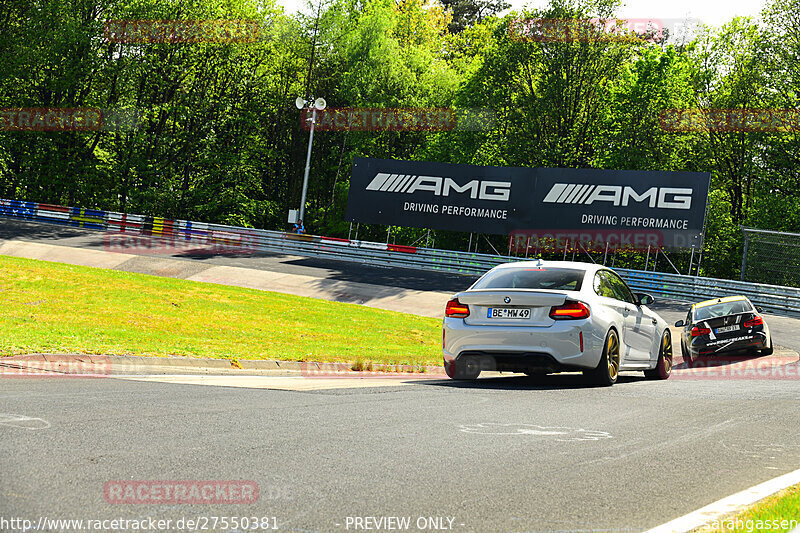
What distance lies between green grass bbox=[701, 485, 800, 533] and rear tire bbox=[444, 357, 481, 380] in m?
5.72

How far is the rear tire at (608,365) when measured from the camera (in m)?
10.0

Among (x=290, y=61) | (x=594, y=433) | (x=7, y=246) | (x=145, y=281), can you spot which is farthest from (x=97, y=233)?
(x=594, y=433)

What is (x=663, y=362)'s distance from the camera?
1232 centimetres

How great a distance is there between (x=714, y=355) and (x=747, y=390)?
7.02 metres

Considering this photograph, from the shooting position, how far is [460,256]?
3612cm

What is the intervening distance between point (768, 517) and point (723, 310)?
14755mm

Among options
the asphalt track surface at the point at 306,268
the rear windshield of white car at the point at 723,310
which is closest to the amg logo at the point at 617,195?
the asphalt track surface at the point at 306,268

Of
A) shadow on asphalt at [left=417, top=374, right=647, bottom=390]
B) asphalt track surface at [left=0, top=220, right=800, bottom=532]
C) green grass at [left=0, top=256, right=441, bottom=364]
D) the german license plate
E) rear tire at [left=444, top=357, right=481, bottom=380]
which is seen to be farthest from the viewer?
green grass at [left=0, top=256, right=441, bottom=364]

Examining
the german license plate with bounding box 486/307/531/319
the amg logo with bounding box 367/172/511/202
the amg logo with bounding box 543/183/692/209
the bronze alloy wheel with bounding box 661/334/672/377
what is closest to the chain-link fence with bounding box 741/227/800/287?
the amg logo with bounding box 543/183/692/209

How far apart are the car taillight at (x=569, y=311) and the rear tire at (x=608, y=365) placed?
2.07ft

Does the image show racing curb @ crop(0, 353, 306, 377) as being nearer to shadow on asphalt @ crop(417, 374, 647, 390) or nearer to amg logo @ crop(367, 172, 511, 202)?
shadow on asphalt @ crop(417, 374, 647, 390)

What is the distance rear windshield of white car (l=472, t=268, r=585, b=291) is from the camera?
10125 mm

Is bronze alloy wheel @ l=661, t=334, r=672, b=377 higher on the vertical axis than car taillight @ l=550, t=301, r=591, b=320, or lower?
lower

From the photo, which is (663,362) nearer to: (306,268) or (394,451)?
(394,451)
